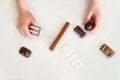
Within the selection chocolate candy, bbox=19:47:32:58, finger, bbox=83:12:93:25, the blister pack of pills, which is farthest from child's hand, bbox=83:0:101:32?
chocolate candy, bbox=19:47:32:58

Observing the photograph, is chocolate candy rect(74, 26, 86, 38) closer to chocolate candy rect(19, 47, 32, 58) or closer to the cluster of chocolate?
the cluster of chocolate

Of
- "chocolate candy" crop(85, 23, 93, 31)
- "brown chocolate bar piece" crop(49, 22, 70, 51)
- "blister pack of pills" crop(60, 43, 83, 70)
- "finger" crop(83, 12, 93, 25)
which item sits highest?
"brown chocolate bar piece" crop(49, 22, 70, 51)

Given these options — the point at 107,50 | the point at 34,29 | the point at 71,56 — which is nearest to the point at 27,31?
the point at 34,29

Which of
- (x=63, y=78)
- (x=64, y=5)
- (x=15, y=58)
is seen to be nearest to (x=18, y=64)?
(x=15, y=58)

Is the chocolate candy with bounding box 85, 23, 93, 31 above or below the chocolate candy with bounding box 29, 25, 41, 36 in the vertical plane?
below

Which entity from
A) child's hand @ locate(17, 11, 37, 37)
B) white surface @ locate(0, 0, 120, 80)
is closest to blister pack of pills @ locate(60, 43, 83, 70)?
white surface @ locate(0, 0, 120, 80)

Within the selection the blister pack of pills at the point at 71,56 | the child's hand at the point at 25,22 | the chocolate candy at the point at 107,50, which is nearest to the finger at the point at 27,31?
the child's hand at the point at 25,22

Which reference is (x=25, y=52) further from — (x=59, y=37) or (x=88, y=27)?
(x=88, y=27)

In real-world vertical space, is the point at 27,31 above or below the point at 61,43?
above
